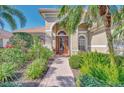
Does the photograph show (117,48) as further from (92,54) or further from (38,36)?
(38,36)

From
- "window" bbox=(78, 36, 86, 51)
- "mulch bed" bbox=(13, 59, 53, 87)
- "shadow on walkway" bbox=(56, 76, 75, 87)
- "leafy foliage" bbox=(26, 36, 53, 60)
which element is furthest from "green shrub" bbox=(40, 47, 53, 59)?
"shadow on walkway" bbox=(56, 76, 75, 87)

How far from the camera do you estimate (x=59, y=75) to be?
9.93 m

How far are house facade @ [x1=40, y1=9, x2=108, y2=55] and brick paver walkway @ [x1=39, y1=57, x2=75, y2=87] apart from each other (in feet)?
1.94

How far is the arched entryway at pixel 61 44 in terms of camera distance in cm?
1074

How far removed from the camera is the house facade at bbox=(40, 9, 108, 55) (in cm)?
1010

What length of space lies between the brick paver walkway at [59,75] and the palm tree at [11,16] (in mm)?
2486

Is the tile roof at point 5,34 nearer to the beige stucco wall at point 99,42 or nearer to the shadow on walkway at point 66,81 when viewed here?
the shadow on walkway at point 66,81

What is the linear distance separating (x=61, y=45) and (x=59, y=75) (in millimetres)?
1731

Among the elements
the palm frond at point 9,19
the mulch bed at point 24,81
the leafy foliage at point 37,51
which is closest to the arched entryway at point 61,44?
the leafy foliage at point 37,51

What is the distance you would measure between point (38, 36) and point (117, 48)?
3.95 metres

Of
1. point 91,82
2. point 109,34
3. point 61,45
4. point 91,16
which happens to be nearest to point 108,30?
point 109,34
